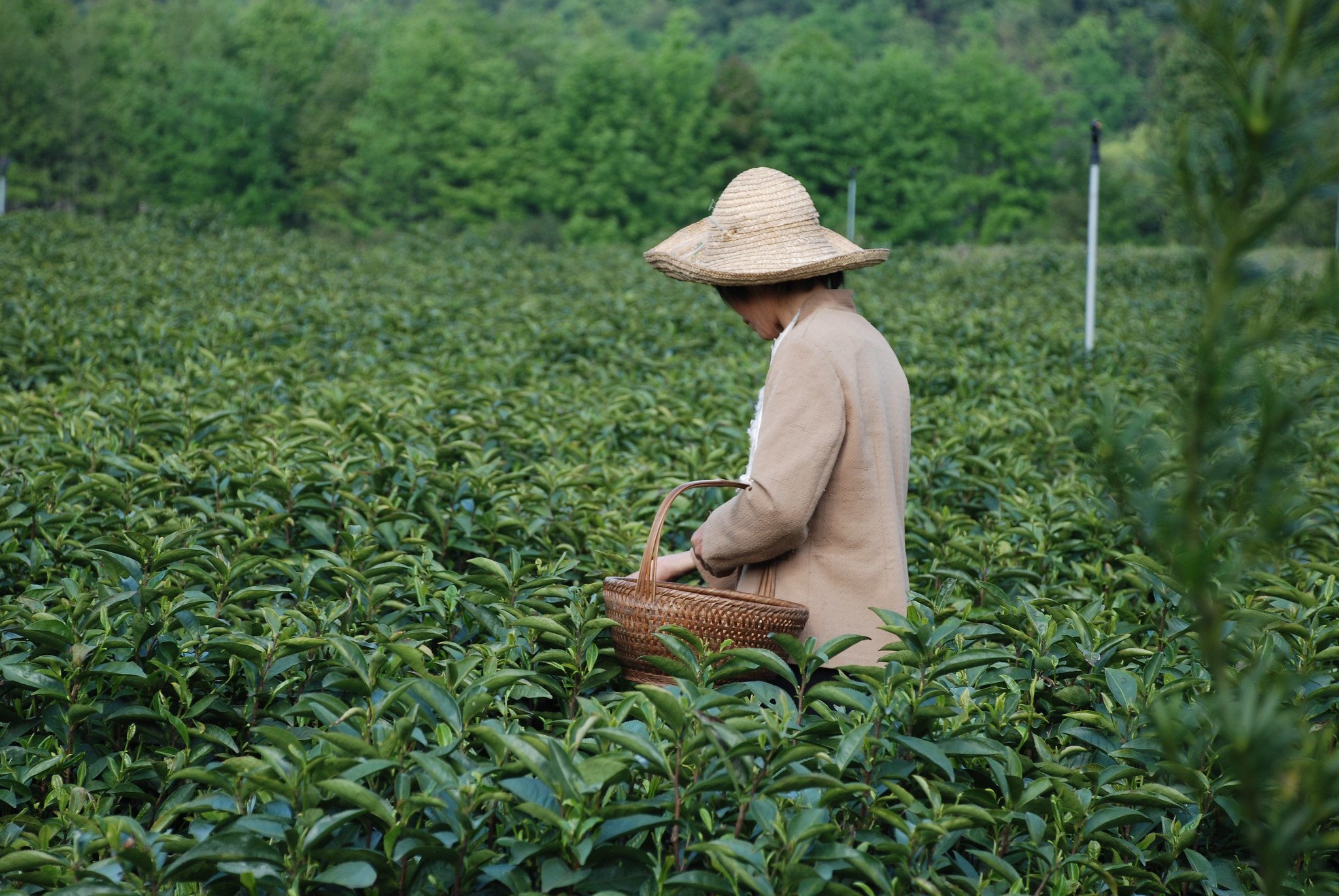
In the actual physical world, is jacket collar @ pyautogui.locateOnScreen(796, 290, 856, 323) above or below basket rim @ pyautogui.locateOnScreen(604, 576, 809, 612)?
above

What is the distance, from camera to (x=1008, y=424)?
498 cm

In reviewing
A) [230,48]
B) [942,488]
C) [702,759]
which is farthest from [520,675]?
[230,48]

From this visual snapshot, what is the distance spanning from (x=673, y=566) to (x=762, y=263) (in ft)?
1.94

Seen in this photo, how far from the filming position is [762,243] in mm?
2363

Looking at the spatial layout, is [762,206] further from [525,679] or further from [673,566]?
[525,679]

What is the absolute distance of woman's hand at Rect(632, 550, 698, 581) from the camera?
2.28 metres

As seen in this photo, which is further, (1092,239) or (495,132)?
(495,132)

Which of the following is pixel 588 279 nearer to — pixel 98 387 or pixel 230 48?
pixel 98 387

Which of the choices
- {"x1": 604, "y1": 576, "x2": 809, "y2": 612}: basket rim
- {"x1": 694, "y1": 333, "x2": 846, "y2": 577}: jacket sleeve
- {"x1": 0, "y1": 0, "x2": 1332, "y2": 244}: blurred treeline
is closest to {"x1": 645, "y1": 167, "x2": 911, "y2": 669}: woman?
{"x1": 694, "y1": 333, "x2": 846, "y2": 577}: jacket sleeve

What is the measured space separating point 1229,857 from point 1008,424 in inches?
124

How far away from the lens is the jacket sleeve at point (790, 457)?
2.11 metres

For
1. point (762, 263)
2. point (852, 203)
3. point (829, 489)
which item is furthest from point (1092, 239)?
point (852, 203)

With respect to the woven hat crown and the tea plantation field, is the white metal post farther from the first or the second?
the woven hat crown

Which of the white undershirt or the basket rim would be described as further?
the white undershirt
